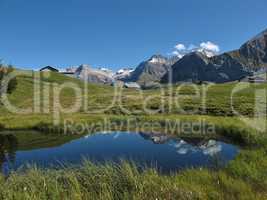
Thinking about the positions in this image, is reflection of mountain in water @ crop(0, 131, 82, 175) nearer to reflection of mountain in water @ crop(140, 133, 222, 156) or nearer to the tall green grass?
reflection of mountain in water @ crop(140, 133, 222, 156)

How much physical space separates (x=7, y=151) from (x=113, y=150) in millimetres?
9979

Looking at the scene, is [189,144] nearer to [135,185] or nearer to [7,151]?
[7,151]

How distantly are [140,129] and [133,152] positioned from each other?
14495 mm

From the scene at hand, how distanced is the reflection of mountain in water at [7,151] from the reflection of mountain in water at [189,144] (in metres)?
13.8

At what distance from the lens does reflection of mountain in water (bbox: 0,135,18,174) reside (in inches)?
808

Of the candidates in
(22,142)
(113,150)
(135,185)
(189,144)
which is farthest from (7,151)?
(135,185)

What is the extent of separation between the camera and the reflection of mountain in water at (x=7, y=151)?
20525 mm

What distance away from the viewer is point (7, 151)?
2589cm

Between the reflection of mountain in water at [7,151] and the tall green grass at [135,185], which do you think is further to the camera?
the reflection of mountain in water at [7,151]

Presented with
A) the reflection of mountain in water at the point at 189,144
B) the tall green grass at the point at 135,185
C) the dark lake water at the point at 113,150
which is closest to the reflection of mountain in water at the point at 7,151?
the dark lake water at the point at 113,150

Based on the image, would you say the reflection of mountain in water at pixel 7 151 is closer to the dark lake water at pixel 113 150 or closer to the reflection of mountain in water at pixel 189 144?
the dark lake water at pixel 113 150

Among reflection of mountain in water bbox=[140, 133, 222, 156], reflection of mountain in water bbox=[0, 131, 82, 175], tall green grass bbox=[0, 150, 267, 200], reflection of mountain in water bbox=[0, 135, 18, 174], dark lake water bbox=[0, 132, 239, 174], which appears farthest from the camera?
reflection of mountain in water bbox=[140, 133, 222, 156]

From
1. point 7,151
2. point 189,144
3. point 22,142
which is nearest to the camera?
point 7,151

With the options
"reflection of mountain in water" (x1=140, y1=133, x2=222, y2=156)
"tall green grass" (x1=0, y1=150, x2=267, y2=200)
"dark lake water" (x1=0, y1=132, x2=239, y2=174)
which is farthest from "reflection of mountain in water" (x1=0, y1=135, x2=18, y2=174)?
"reflection of mountain in water" (x1=140, y1=133, x2=222, y2=156)
